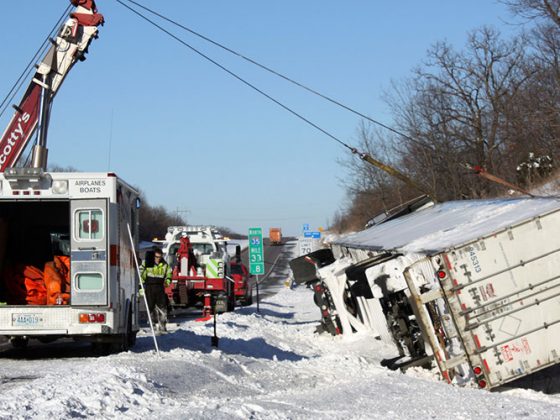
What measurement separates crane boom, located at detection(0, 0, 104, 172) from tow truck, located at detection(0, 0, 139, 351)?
19 mm

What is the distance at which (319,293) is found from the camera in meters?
21.4

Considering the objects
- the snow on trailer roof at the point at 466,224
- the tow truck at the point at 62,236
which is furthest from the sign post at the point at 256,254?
the tow truck at the point at 62,236

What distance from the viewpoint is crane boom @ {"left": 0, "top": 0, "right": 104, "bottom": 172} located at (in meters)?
17.9

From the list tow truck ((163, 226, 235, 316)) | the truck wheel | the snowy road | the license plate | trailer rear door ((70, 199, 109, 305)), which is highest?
tow truck ((163, 226, 235, 316))

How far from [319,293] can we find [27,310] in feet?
29.4

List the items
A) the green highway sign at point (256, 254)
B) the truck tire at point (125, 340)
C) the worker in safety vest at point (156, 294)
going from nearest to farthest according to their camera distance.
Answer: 1. the truck tire at point (125, 340)
2. the worker in safety vest at point (156, 294)
3. the green highway sign at point (256, 254)

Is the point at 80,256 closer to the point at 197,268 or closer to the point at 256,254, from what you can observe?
the point at 197,268

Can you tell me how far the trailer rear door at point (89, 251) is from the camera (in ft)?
44.9

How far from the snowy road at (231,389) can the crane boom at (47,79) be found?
12.9ft

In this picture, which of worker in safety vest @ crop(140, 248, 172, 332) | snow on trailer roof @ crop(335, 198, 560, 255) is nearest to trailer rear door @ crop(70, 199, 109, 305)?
snow on trailer roof @ crop(335, 198, 560, 255)

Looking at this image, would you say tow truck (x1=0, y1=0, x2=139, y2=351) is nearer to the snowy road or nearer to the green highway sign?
the snowy road

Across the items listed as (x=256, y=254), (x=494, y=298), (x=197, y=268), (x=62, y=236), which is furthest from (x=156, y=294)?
(x=256, y=254)

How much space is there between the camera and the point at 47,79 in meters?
18.2

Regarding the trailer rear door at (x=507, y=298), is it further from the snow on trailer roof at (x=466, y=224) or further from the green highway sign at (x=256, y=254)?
the green highway sign at (x=256, y=254)
